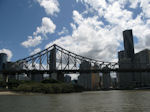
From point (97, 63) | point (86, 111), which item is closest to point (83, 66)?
point (97, 63)

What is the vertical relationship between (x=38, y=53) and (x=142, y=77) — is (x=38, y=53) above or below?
above

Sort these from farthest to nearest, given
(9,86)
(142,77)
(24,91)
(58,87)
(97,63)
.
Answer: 1. (142,77)
2. (97,63)
3. (9,86)
4. (58,87)
5. (24,91)

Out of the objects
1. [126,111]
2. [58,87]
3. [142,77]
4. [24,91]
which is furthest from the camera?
[142,77]

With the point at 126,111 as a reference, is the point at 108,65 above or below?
above

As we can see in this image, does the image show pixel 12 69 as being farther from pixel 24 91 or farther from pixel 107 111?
pixel 107 111

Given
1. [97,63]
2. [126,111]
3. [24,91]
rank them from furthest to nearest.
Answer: [97,63] → [24,91] → [126,111]

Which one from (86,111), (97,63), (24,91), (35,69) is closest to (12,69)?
(35,69)

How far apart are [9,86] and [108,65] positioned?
209 feet

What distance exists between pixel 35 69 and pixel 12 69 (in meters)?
16.3

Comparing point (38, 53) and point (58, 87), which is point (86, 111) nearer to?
point (58, 87)

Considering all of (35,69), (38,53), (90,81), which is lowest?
(90,81)

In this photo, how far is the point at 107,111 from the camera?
62.6ft

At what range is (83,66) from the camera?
4801 inches

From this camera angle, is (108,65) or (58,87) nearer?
(58,87)
